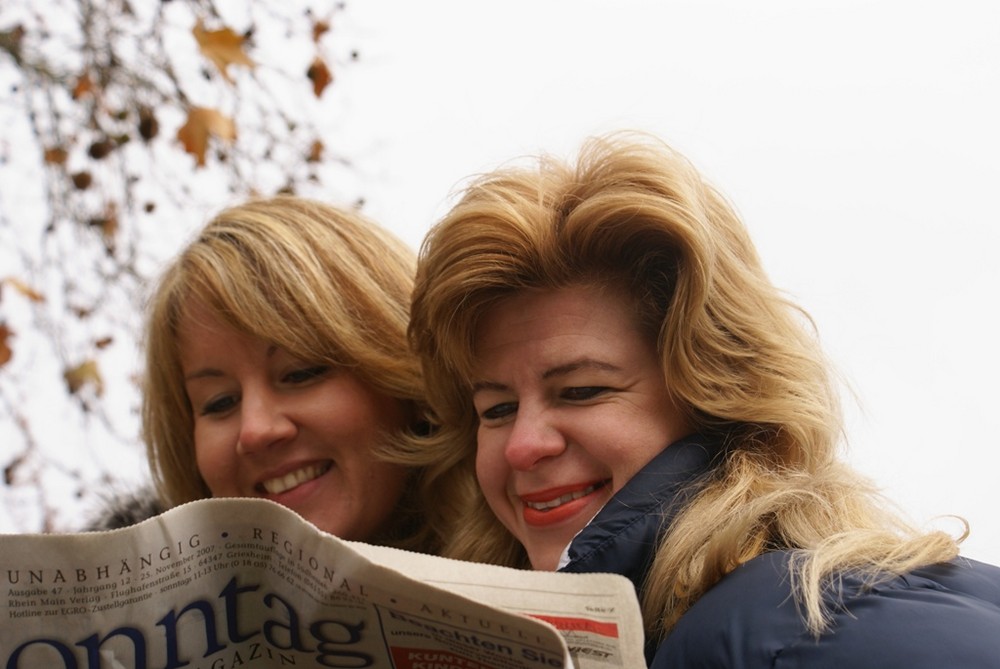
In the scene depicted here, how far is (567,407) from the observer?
63.5 inches

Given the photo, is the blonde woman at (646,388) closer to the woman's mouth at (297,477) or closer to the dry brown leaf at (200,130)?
the woman's mouth at (297,477)

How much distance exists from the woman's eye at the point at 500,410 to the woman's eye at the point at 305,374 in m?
0.51

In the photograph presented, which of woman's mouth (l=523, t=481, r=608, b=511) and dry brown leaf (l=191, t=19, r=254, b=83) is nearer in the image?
woman's mouth (l=523, t=481, r=608, b=511)

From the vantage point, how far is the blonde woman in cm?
139

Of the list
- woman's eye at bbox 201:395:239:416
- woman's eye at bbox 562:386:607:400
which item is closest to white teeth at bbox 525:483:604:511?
woman's eye at bbox 562:386:607:400

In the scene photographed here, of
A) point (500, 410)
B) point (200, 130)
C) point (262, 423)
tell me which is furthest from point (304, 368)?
point (200, 130)

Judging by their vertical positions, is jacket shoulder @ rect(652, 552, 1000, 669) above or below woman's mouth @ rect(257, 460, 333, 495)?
above

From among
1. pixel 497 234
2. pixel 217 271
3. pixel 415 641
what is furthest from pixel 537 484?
pixel 217 271

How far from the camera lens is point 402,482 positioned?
7.31 ft

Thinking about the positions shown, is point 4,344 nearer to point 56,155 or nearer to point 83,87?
point 56,155

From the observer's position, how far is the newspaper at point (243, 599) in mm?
1145

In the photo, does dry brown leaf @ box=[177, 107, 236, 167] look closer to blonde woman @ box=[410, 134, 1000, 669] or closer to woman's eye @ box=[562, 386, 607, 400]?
blonde woman @ box=[410, 134, 1000, 669]

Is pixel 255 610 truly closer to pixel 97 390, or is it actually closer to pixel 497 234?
pixel 497 234

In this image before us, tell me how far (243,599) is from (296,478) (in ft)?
3.09
